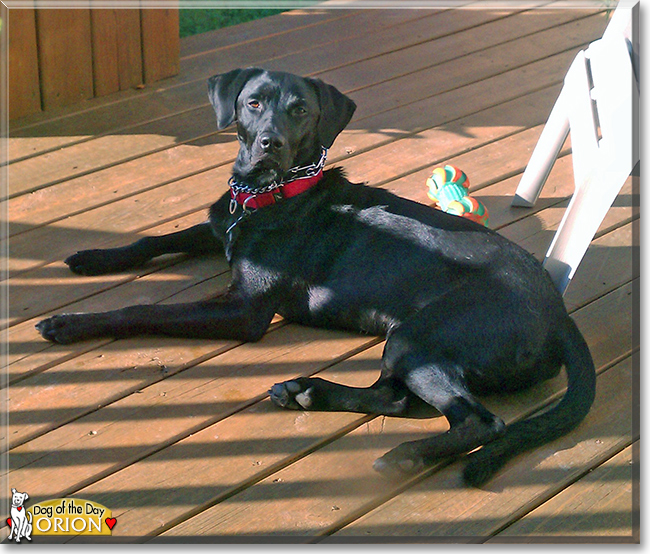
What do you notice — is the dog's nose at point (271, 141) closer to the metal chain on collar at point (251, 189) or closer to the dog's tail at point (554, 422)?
the metal chain on collar at point (251, 189)

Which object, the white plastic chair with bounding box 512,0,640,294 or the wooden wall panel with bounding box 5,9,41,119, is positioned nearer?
the white plastic chair with bounding box 512,0,640,294

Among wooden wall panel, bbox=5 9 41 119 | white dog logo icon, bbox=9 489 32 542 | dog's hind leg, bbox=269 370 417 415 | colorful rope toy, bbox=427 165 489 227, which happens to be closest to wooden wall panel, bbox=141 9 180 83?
wooden wall panel, bbox=5 9 41 119

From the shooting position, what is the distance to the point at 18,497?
82.0 inches

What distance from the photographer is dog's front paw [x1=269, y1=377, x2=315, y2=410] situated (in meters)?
Result: 2.40

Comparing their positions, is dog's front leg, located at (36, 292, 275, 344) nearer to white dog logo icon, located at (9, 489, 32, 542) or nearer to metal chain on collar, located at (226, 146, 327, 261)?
metal chain on collar, located at (226, 146, 327, 261)

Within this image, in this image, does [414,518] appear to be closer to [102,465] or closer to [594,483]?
[594,483]

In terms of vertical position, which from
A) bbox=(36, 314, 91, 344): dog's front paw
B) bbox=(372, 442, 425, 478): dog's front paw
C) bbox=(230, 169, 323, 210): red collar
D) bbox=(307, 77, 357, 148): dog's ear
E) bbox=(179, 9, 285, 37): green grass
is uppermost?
bbox=(179, 9, 285, 37): green grass

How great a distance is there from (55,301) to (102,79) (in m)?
1.75

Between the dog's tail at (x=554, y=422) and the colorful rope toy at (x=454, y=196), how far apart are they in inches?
31.4

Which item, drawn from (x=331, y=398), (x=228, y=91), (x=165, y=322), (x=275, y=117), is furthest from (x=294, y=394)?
(x=228, y=91)

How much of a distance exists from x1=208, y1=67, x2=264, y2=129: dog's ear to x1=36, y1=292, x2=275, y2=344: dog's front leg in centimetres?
68

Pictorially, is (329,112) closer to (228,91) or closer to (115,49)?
(228,91)

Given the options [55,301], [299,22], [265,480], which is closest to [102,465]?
[265,480]

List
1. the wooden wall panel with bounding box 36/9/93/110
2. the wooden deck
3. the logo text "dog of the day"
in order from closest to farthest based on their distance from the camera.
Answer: the logo text "dog of the day", the wooden deck, the wooden wall panel with bounding box 36/9/93/110
